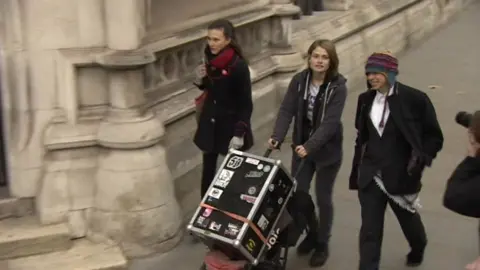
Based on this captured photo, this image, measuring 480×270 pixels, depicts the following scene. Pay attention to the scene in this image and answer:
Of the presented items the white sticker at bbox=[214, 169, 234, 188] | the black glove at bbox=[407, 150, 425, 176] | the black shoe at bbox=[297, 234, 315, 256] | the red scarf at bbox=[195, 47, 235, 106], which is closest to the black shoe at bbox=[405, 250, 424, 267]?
the black shoe at bbox=[297, 234, 315, 256]

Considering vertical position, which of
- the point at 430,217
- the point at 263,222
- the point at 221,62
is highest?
the point at 221,62

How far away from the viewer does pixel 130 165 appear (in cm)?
549

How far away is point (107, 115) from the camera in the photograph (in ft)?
18.3

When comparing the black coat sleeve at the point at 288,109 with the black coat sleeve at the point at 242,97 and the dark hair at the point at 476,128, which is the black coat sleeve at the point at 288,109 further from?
the dark hair at the point at 476,128

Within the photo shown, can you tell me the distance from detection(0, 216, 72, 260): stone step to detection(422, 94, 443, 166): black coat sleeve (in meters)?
2.51

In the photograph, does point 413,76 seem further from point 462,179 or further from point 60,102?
point 462,179

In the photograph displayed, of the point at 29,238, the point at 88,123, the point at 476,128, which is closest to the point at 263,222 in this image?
the point at 476,128

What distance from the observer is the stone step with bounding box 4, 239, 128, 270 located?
5.23 m

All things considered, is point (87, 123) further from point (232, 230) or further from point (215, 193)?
point (232, 230)

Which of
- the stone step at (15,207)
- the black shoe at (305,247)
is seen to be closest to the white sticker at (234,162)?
the black shoe at (305,247)

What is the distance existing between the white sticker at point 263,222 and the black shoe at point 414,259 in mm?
1325

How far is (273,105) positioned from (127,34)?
2907mm

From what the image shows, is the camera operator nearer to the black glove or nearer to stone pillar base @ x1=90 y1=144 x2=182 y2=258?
the black glove

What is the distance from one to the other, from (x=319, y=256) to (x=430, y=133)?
1265mm
